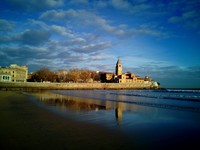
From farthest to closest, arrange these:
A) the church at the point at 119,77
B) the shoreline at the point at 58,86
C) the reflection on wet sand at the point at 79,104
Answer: the church at the point at 119,77 → the shoreline at the point at 58,86 → the reflection on wet sand at the point at 79,104

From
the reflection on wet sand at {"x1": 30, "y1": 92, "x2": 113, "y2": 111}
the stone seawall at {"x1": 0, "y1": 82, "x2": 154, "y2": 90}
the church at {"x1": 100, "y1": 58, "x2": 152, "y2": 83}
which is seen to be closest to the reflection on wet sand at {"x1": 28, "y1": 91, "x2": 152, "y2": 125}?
→ the reflection on wet sand at {"x1": 30, "y1": 92, "x2": 113, "y2": 111}

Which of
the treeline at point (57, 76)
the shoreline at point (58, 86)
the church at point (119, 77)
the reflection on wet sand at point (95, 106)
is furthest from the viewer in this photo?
the church at point (119, 77)

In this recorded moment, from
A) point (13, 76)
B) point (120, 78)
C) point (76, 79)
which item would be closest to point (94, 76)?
point (120, 78)

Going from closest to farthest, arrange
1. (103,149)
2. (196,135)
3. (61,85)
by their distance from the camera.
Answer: (103,149) < (196,135) < (61,85)

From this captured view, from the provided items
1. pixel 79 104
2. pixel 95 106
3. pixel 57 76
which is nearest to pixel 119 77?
pixel 57 76

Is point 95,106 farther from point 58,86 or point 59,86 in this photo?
point 59,86

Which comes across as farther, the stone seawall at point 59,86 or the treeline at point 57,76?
the treeline at point 57,76

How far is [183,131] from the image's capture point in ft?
29.8

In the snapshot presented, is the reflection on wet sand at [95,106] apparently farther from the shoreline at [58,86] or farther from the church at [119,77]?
the church at [119,77]

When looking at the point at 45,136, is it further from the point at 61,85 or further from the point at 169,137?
the point at 61,85

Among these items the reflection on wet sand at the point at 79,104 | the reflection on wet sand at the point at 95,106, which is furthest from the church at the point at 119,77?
the reflection on wet sand at the point at 95,106

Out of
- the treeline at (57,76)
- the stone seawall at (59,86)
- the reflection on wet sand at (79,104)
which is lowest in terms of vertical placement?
the reflection on wet sand at (79,104)

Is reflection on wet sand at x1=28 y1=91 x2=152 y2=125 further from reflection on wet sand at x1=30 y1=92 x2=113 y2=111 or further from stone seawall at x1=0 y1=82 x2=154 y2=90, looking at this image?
stone seawall at x1=0 y1=82 x2=154 y2=90

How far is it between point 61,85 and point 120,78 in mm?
67527
